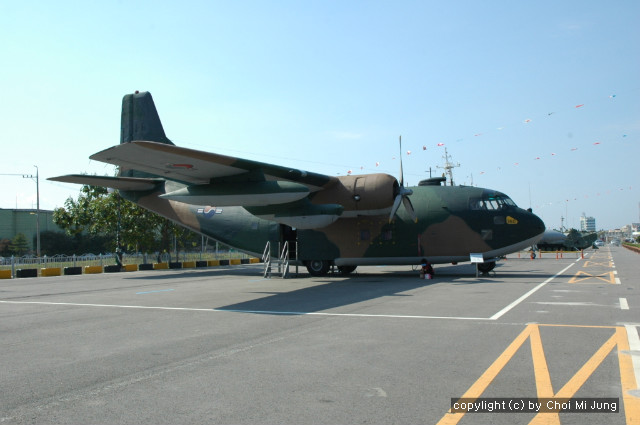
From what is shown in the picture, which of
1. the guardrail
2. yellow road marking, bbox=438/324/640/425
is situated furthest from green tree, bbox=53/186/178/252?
yellow road marking, bbox=438/324/640/425

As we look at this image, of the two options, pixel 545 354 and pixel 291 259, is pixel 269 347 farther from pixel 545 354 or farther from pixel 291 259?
pixel 291 259

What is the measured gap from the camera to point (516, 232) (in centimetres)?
2248

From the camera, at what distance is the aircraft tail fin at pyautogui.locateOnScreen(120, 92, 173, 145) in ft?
89.5

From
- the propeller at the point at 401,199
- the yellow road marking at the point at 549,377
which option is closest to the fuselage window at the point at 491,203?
the propeller at the point at 401,199

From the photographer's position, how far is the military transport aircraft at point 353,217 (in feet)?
61.7

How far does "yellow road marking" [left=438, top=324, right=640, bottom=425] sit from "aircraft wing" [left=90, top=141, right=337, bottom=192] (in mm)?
10781

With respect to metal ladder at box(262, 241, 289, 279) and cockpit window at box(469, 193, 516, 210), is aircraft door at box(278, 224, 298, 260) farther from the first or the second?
cockpit window at box(469, 193, 516, 210)

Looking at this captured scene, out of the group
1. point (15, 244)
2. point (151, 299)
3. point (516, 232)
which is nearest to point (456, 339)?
point (151, 299)

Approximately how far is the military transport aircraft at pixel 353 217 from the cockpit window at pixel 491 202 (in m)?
0.04

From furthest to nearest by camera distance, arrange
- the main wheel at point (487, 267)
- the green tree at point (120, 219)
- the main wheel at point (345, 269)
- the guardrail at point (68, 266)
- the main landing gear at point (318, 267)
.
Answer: the green tree at point (120, 219)
the guardrail at point (68, 266)
the main wheel at point (345, 269)
the main landing gear at point (318, 267)
the main wheel at point (487, 267)

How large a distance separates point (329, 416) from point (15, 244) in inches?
4003

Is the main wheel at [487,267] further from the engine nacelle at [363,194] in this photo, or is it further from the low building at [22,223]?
the low building at [22,223]

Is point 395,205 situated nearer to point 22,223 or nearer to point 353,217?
point 353,217

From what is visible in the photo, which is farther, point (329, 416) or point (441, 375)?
point (441, 375)
